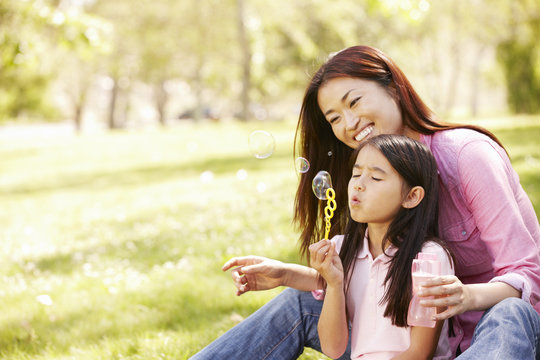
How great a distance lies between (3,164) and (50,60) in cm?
1108

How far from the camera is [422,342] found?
2.09 metres

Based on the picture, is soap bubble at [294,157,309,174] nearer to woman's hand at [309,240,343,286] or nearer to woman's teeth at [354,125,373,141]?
woman's teeth at [354,125,373,141]

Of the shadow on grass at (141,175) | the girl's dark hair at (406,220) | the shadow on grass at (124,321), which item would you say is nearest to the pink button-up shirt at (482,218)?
the girl's dark hair at (406,220)

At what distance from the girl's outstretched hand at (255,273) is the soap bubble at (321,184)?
354mm

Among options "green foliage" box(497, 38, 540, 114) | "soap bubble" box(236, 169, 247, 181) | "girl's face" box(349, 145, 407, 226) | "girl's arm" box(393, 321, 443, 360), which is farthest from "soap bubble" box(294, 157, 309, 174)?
"green foliage" box(497, 38, 540, 114)

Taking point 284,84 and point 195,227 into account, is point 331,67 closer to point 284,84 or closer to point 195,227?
point 195,227

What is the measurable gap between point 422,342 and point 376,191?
54 centimetres

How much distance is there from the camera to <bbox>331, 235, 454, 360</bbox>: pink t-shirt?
2.19m

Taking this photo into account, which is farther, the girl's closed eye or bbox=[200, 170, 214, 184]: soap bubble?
bbox=[200, 170, 214, 184]: soap bubble

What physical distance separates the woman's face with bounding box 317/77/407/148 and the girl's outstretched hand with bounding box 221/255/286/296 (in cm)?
63

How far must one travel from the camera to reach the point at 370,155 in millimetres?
2256

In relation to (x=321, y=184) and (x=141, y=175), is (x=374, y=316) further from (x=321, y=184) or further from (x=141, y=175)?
(x=141, y=175)

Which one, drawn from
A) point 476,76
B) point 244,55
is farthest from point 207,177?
point 476,76

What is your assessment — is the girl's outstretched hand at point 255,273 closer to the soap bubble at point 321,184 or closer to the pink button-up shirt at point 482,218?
the soap bubble at point 321,184
